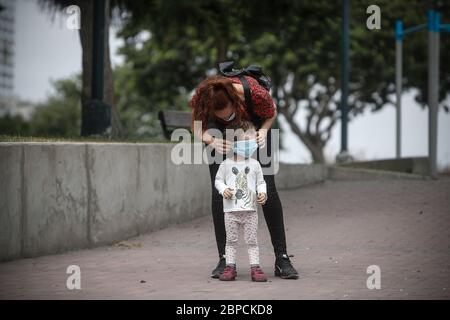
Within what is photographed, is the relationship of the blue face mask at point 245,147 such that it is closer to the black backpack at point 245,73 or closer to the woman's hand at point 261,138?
the woman's hand at point 261,138

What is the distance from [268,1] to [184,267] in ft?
41.1

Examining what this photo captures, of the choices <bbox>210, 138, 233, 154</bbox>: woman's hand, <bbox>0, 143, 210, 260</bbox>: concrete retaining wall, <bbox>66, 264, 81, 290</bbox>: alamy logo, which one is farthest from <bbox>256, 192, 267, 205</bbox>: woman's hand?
<bbox>0, 143, 210, 260</bbox>: concrete retaining wall

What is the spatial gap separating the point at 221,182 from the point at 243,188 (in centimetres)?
16

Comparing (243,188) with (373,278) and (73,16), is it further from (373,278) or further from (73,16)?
(73,16)

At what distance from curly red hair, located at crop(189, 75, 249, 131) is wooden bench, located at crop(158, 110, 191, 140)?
6.89 m

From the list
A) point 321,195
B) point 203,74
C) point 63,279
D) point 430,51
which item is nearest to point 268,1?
point 430,51

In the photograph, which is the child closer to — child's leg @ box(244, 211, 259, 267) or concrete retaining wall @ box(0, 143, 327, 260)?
child's leg @ box(244, 211, 259, 267)

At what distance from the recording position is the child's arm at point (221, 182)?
6.67 m

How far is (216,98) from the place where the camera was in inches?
264

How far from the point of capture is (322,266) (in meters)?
7.81

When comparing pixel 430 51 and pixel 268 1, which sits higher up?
pixel 268 1

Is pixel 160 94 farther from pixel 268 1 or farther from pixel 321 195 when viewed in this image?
pixel 321 195

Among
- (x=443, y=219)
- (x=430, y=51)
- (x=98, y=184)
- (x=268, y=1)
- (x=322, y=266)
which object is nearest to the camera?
(x=322, y=266)

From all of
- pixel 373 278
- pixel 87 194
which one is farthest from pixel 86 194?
pixel 373 278
